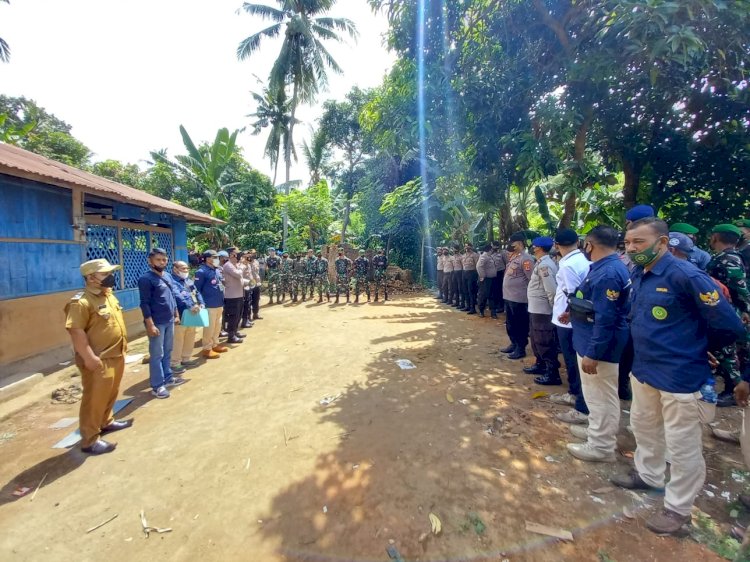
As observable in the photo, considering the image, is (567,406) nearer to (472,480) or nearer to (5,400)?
(472,480)

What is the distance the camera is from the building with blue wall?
15.9 ft

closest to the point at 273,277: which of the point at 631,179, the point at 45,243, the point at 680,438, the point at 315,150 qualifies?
the point at 45,243

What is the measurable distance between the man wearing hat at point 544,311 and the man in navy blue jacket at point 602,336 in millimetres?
1319

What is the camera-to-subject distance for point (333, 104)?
22.5m

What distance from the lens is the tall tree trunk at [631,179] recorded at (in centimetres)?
719

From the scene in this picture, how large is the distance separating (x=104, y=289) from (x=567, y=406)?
4824mm

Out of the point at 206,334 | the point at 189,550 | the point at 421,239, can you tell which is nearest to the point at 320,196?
the point at 421,239

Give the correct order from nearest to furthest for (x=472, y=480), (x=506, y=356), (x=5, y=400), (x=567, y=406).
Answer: (x=472, y=480)
(x=567, y=406)
(x=5, y=400)
(x=506, y=356)

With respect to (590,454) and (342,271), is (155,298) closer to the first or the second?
(590,454)

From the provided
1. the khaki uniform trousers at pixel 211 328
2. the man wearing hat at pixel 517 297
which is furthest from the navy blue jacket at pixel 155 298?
the man wearing hat at pixel 517 297

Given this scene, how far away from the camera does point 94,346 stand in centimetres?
312

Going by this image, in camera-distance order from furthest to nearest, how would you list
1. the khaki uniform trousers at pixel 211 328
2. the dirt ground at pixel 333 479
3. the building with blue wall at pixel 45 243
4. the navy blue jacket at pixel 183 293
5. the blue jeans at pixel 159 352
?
the khaki uniform trousers at pixel 211 328 < the building with blue wall at pixel 45 243 < the navy blue jacket at pixel 183 293 < the blue jeans at pixel 159 352 < the dirt ground at pixel 333 479

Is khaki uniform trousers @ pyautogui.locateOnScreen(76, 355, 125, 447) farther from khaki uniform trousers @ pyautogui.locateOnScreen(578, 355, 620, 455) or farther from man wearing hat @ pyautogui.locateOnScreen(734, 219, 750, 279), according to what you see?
man wearing hat @ pyautogui.locateOnScreen(734, 219, 750, 279)

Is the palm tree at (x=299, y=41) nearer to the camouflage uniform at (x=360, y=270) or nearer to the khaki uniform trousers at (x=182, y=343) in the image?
the camouflage uniform at (x=360, y=270)
